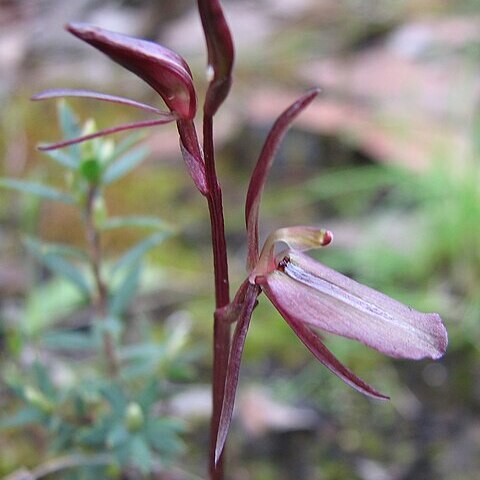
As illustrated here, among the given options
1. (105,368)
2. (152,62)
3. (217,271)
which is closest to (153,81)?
(152,62)

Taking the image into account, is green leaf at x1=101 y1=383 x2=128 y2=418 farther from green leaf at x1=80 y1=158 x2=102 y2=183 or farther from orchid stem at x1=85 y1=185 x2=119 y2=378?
green leaf at x1=80 y1=158 x2=102 y2=183

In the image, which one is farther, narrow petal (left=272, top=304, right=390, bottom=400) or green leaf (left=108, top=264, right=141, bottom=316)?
green leaf (left=108, top=264, right=141, bottom=316)

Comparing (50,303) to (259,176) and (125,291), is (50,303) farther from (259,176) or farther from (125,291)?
(259,176)

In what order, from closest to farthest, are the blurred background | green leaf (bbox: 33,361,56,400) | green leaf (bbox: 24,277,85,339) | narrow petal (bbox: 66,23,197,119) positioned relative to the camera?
narrow petal (bbox: 66,23,197,119) → green leaf (bbox: 33,361,56,400) → the blurred background → green leaf (bbox: 24,277,85,339)

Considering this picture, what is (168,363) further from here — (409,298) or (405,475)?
(409,298)

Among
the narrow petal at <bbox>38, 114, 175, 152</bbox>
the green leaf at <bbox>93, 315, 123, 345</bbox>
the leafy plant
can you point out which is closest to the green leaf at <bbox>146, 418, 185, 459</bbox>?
the leafy plant

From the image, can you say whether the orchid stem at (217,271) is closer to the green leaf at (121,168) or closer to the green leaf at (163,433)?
the green leaf at (163,433)

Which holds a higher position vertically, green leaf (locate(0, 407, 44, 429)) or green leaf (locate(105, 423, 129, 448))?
green leaf (locate(105, 423, 129, 448))
